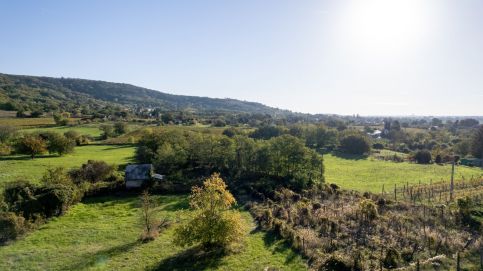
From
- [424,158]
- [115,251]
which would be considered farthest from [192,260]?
[424,158]

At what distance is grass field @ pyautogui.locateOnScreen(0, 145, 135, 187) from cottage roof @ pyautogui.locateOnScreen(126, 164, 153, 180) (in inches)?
491

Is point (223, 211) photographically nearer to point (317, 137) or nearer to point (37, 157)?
point (37, 157)

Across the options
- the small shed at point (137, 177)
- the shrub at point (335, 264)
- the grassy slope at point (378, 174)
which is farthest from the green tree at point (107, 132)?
the shrub at point (335, 264)

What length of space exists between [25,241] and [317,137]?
278 feet

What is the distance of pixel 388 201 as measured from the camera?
3531 centimetres

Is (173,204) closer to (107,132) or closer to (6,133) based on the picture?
(6,133)

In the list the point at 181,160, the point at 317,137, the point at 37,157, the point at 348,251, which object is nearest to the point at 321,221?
the point at 348,251

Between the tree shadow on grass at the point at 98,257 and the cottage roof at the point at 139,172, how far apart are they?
19288 millimetres

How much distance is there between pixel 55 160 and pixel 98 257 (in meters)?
43.5

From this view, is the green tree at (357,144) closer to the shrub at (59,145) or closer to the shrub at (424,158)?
the shrub at (424,158)

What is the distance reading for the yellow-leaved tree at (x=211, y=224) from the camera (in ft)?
78.7

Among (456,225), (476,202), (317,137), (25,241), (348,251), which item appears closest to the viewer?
(348,251)

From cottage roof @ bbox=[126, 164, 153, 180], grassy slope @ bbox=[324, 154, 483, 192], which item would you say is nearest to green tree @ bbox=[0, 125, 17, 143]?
cottage roof @ bbox=[126, 164, 153, 180]

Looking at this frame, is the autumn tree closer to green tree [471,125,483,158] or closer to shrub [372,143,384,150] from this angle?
shrub [372,143,384,150]
